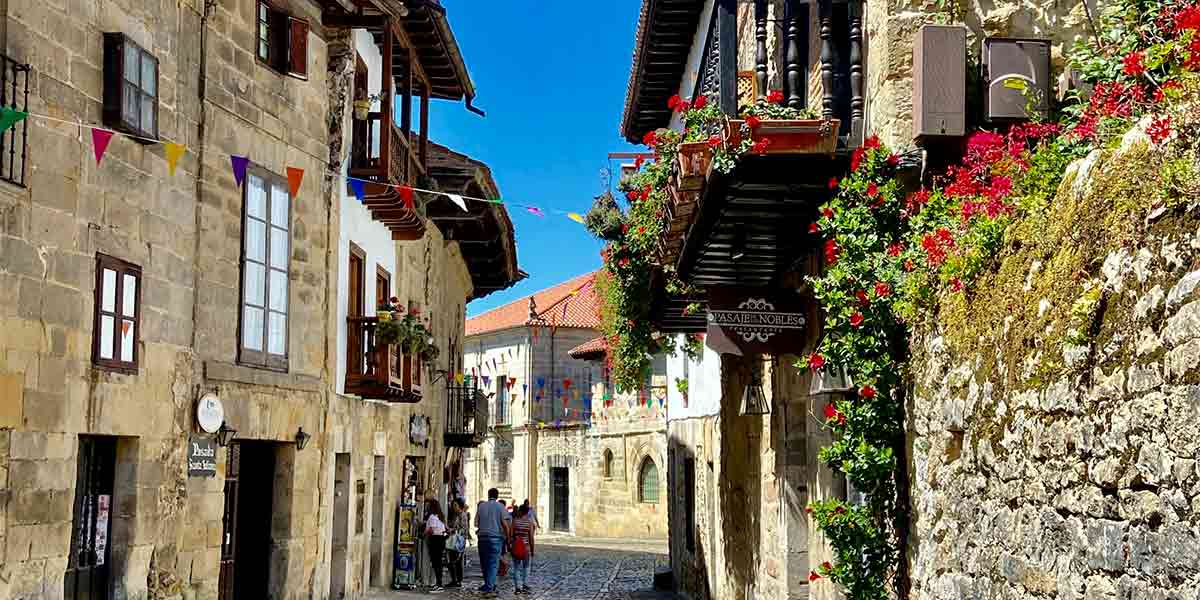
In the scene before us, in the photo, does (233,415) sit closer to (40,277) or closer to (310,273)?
(310,273)

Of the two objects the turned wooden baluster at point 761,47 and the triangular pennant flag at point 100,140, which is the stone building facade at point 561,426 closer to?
the turned wooden baluster at point 761,47

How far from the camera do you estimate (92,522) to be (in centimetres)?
1082

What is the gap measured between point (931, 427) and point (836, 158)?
6.57 feet

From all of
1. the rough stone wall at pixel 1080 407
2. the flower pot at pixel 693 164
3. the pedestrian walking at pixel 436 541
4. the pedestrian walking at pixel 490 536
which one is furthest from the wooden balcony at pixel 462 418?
the rough stone wall at pixel 1080 407

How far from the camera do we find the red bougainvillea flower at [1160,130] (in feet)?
15.4

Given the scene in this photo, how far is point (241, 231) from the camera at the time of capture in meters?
13.0

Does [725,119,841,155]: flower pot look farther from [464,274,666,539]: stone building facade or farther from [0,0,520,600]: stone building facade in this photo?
[464,274,666,539]: stone building facade

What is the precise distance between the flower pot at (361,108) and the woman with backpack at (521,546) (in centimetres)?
703

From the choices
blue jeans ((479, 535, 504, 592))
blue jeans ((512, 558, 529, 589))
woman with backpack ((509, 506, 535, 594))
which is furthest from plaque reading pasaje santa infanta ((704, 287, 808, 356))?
blue jeans ((512, 558, 529, 589))

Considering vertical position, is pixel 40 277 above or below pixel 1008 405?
above

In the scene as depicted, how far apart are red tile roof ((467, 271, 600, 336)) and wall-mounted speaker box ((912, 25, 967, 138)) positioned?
A: 136 feet

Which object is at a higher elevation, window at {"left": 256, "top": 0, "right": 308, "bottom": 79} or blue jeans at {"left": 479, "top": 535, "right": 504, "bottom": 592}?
window at {"left": 256, "top": 0, "right": 308, "bottom": 79}

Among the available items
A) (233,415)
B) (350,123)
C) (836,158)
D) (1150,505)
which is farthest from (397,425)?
(1150,505)

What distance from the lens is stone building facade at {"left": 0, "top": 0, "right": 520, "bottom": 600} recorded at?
9.65 m
